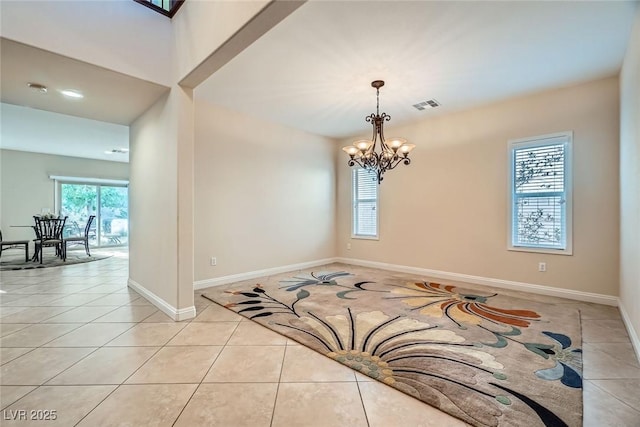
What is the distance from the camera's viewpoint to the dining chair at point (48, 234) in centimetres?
607

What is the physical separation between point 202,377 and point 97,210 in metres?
9.15

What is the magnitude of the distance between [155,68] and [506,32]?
11.0 feet

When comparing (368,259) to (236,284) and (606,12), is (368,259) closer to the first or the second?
(236,284)

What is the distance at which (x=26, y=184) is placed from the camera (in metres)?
7.30

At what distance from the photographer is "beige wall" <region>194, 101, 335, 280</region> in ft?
13.8

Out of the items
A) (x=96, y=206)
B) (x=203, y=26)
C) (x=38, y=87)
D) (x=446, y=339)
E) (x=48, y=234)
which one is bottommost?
(x=446, y=339)

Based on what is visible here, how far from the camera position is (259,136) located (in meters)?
4.84

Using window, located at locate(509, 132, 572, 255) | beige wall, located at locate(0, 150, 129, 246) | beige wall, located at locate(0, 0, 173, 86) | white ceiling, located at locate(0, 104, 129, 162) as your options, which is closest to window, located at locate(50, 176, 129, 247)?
beige wall, located at locate(0, 150, 129, 246)

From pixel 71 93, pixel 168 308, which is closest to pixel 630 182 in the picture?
pixel 168 308

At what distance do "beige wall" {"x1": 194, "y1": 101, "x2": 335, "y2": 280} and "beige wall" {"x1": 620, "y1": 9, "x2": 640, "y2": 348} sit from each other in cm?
Answer: 432

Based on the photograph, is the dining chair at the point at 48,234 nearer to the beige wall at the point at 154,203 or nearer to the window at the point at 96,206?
the window at the point at 96,206

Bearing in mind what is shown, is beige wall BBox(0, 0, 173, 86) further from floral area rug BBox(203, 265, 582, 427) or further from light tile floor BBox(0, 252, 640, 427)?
floral area rug BBox(203, 265, 582, 427)

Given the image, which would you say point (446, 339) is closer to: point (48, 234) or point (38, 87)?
point (38, 87)

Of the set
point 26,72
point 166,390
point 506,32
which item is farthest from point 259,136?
point 166,390
